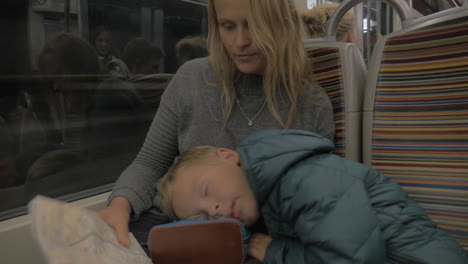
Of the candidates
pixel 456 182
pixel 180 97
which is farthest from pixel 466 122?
pixel 180 97

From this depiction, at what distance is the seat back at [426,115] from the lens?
3.80 feet

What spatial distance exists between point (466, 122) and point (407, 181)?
24cm

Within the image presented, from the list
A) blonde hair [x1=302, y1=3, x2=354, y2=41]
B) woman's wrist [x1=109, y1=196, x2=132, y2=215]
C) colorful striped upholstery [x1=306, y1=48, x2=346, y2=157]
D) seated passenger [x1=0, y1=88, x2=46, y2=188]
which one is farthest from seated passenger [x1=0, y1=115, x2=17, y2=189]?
blonde hair [x1=302, y1=3, x2=354, y2=41]

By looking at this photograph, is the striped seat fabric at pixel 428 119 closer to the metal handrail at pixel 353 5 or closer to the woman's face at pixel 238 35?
the metal handrail at pixel 353 5

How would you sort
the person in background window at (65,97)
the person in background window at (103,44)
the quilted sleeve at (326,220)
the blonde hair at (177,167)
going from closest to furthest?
the quilted sleeve at (326,220), the blonde hair at (177,167), the person in background window at (65,97), the person in background window at (103,44)

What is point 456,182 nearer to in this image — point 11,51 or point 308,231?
point 308,231

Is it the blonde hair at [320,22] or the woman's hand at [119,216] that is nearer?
the woman's hand at [119,216]

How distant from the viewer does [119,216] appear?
1.02 metres


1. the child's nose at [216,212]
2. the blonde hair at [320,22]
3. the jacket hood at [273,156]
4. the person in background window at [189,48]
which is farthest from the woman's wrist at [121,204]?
the blonde hair at [320,22]

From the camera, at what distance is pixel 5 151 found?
1.46 meters

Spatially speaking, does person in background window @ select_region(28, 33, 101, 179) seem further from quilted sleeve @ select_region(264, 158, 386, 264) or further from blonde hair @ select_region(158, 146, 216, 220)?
quilted sleeve @ select_region(264, 158, 386, 264)

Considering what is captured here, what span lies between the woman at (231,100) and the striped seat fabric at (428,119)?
0.63 ft

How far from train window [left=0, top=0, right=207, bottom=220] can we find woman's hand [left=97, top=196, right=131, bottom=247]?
60 centimetres

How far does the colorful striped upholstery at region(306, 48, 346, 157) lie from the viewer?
1.33 m
